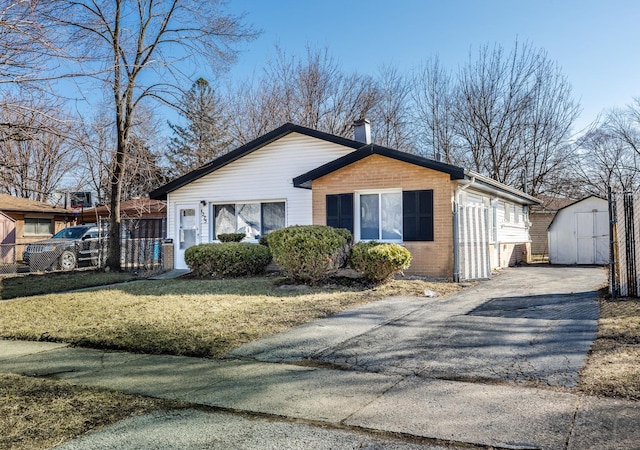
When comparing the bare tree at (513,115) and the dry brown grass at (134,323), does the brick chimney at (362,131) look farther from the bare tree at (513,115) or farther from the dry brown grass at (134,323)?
the bare tree at (513,115)

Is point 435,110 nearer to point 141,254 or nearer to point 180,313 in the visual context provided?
point 141,254

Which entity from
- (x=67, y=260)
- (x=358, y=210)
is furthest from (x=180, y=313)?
(x=67, y=260)

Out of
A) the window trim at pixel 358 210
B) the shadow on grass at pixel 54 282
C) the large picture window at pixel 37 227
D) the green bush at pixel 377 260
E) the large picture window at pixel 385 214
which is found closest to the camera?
the green bush at pixel 377 260

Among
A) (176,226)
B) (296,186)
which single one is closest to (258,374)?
(296,186)

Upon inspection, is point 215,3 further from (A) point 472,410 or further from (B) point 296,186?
(A) point 472,410

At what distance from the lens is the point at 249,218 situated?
54.6 ft

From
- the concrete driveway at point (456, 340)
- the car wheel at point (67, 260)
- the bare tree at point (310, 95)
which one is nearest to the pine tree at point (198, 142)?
the bare tree at point (310, 95)

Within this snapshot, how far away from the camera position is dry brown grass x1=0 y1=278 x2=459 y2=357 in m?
6.65

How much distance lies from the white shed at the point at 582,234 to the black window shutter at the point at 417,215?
9.99 m

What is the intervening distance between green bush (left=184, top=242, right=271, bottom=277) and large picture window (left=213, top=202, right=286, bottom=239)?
183 centimetres

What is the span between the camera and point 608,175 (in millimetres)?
32438

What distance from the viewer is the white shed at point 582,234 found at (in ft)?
62.2

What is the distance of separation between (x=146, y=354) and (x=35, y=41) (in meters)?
4.69

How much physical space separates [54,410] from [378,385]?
286cm
